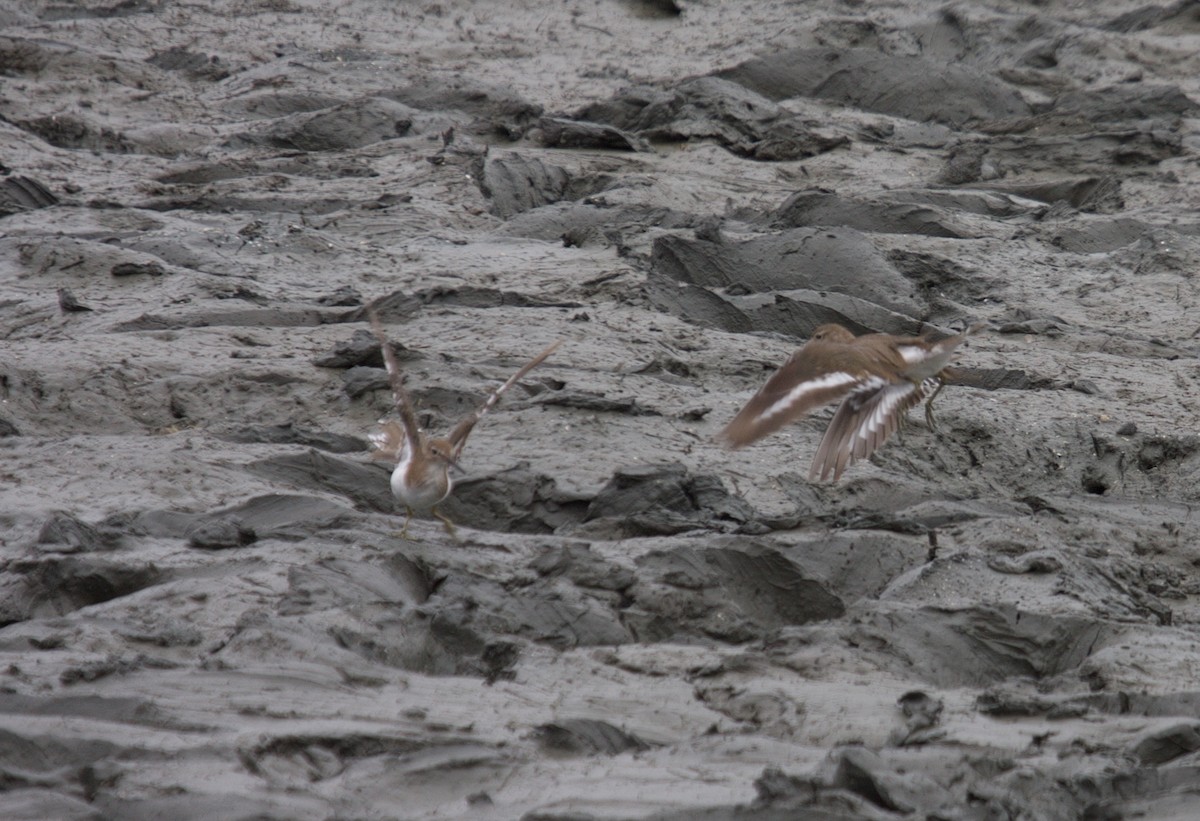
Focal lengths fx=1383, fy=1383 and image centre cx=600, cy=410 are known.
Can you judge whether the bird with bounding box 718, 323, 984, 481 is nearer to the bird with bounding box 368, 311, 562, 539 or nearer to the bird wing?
the bird wing

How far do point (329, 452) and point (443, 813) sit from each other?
2.16m

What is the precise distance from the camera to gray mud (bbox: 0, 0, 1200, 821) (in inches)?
127

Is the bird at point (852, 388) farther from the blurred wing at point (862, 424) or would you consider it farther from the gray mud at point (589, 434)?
the gray mud at point (589, 434)

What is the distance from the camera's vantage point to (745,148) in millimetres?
8695

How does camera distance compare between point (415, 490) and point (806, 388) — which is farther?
point (806, 388)

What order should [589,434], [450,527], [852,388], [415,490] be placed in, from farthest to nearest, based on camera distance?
[589,434], [852,388], [450,527], [415,490]

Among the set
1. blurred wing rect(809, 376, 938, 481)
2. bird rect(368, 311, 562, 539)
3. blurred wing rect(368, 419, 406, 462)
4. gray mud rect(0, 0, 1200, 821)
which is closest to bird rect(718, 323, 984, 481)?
blurred wing rect(809, 376, 938, 481)

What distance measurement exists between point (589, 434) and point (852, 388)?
3.20ft

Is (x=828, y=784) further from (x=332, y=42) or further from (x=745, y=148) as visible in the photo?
(x=332, y=42)

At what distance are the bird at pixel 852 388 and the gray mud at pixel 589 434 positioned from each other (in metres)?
0.21

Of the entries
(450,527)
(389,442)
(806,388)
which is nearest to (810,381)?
(806,388)

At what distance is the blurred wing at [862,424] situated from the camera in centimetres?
482

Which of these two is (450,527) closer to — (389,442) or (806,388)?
(389,442)

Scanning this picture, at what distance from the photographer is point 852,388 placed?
4.84 metres
